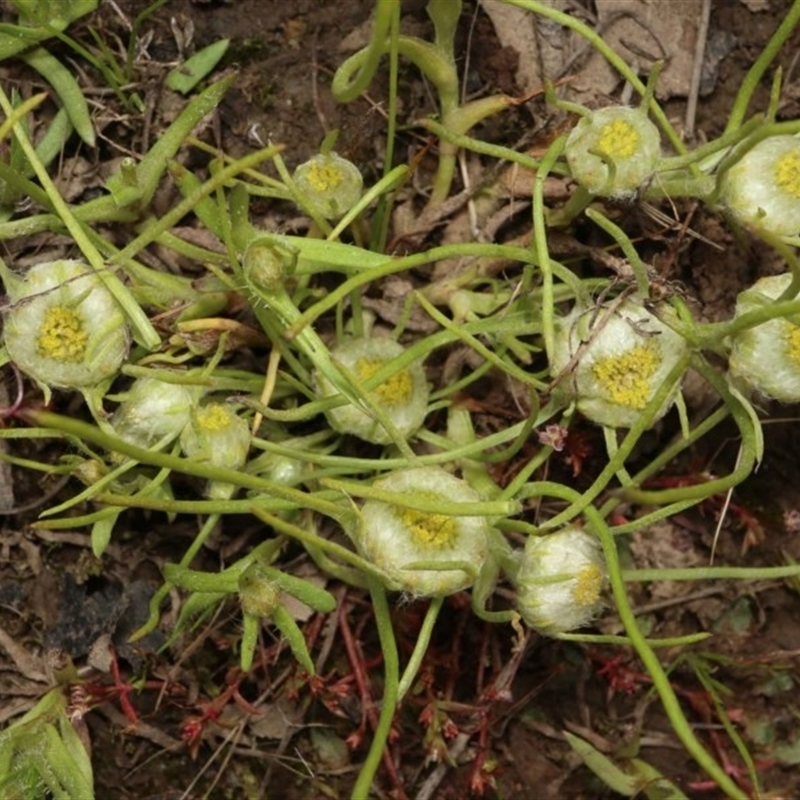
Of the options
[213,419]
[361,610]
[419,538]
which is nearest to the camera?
[419,538]

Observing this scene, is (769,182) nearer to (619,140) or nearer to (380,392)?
(619,140)

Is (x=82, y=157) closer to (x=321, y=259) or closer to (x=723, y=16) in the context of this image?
(x=321, y=259)

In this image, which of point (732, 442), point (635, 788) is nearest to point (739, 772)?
point (635, 788)

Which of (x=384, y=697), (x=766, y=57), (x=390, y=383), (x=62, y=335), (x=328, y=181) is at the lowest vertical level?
(x=384, y=697)

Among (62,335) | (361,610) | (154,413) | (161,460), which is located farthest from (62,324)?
(361,610)

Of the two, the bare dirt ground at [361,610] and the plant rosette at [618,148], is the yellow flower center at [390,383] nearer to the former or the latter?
the bare dirt ground at [361,610]

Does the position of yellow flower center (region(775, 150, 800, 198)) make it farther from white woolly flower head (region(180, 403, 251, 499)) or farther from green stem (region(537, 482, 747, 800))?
white woolly flower head (region(180, 403, 251, 499))
